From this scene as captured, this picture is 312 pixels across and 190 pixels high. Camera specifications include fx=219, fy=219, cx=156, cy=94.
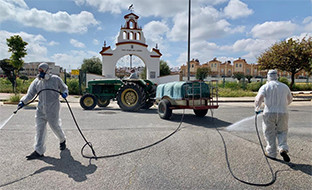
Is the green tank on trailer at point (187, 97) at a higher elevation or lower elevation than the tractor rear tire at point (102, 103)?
higher

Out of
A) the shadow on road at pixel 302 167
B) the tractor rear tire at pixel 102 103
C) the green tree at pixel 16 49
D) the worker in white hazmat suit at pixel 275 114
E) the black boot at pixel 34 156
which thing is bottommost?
the shadow on road at pixel 302 167

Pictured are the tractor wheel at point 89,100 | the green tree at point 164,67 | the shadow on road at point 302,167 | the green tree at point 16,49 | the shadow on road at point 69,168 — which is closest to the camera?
the shadow on road at point 69,168

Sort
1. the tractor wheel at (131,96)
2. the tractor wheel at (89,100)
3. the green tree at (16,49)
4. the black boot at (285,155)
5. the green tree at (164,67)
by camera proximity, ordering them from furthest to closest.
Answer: the green tree at (164,67)
the green tree at (16,49)
the tractor wheel at (89,100)
the tractor wheel at (131,96)
the black boot at (285,155)

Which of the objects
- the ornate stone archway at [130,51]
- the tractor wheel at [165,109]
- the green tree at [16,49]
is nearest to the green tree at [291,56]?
the ornate stone archway at [130,51]

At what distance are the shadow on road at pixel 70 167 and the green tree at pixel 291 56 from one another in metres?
22.0

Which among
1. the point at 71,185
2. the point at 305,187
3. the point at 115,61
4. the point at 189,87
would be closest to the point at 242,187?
the point at 305,187

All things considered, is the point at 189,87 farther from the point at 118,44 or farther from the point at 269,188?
the point at 118,44

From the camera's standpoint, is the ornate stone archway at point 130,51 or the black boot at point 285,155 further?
the ornate stone archway at point 130,51

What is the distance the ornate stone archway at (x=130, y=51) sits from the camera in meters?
24.9

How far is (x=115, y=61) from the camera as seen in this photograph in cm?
2509

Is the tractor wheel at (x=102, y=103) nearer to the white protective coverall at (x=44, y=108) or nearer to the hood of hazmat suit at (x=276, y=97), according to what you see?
the white protective coverall at (x=44, y=108)

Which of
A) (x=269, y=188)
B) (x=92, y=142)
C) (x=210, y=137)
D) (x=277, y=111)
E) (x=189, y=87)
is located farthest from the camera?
(x=189, y=87)

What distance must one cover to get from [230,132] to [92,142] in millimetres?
3744

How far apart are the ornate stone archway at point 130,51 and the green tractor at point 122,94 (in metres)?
13.6
